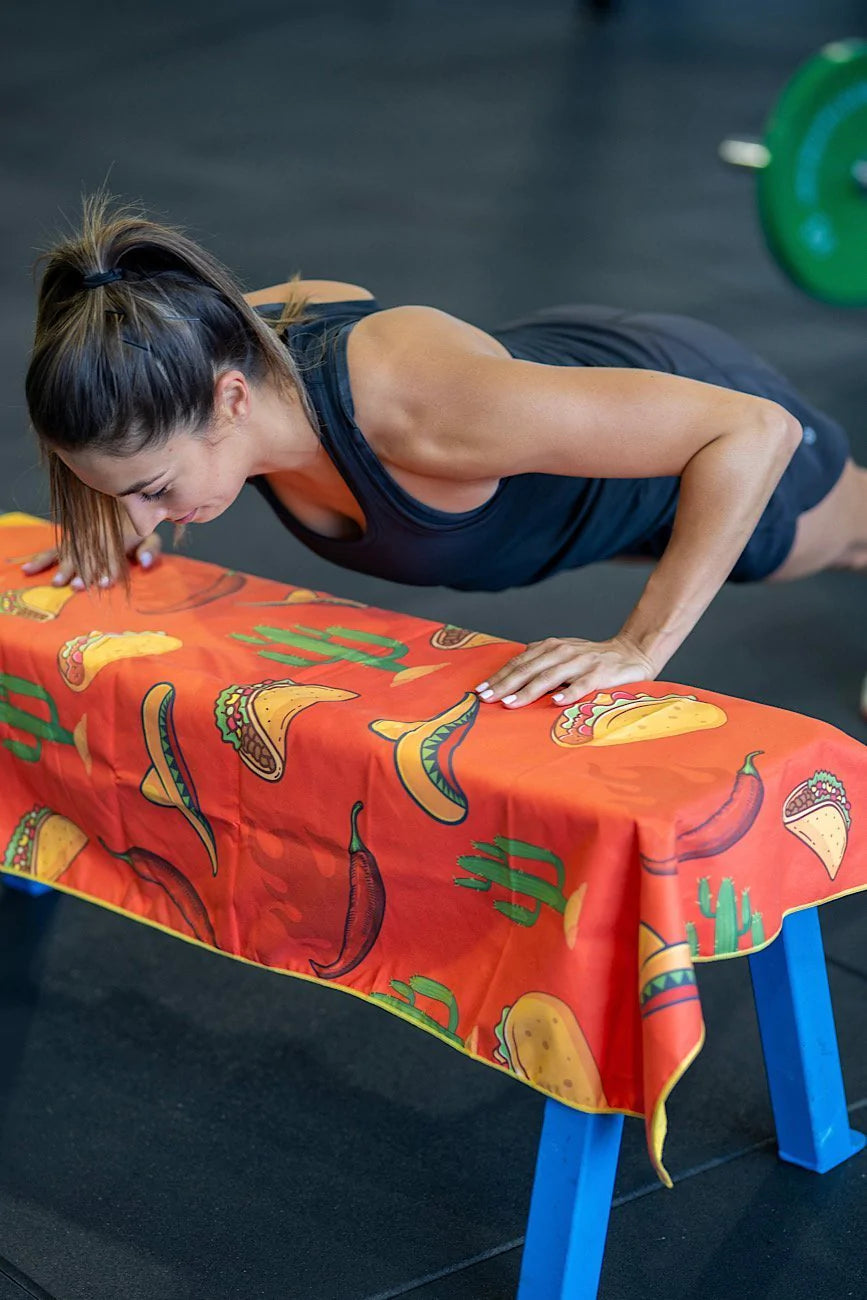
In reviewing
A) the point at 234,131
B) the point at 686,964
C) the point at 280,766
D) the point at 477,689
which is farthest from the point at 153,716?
the point at 234,131

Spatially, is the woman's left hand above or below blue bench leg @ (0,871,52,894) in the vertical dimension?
above

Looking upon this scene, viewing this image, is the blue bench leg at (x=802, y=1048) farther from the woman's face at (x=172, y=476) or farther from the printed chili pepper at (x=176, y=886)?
the woman's face at (x=172, y=476)

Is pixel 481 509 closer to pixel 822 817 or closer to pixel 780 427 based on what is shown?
pixel 780 427

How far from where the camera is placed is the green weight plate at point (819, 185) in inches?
87.0

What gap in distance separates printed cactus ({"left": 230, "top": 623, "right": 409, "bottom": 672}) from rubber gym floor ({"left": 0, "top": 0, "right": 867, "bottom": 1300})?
0.51 metres

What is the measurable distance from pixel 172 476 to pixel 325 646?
0.25 meters

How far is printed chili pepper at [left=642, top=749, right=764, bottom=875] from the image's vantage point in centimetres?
112

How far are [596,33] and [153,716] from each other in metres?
6.33

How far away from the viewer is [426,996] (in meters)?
1.30

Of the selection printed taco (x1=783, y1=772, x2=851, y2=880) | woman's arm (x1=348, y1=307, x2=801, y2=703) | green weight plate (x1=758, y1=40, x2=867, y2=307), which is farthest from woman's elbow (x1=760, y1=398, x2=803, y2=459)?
green weight plate (x1=758, y1=40, x2=867, y2=307)

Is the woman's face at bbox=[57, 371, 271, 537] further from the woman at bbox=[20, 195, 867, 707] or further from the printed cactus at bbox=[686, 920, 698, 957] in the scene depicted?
the printed cactus at bbox=[686, 920, 698, 957]

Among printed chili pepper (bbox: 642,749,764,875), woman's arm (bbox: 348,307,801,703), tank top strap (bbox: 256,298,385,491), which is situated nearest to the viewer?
printed chili pepper (bbox: 642,749,764,875)

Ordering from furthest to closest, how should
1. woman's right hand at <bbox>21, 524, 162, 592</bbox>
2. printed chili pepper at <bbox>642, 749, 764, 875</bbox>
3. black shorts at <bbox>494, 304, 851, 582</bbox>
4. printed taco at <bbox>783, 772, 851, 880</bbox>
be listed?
black shorts at <bbox>494, 304, 851, 582</bbox> → woman's right hand at <bbox>21, 524, 162, 592</bbox> → printed taco at <bbox>783, 772, 851, 880</bbox> → printed chili pepper at <bbox>642, 749, 764, 875</bbox>

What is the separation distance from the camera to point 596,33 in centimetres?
691
